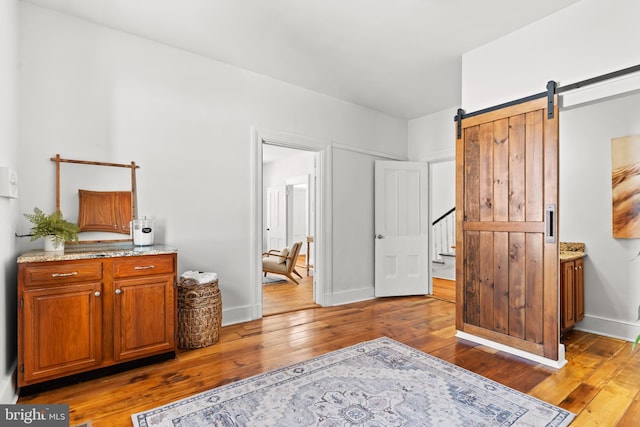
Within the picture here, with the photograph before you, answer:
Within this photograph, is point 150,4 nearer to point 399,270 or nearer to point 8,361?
point 8,361

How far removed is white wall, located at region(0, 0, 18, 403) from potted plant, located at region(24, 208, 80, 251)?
13 centimetres

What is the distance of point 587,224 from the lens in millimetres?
3551

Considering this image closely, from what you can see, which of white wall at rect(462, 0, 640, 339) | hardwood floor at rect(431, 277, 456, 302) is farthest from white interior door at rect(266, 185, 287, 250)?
white wall at rect(462, 0, 640, 339)

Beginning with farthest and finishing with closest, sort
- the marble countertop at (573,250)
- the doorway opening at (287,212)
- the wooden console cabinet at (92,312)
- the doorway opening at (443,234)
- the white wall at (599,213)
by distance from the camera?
the doorway opening at (287,212)
the doorway opening at (443,234)
the marble countertop at (573,250)
the white wall at (599,213)
the wooden console cabinet at (92,312)

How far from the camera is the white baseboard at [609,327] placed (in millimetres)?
3191

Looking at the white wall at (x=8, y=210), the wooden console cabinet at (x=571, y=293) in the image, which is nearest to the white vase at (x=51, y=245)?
the white wall at (x=8, y=210)

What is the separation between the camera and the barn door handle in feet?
8.55

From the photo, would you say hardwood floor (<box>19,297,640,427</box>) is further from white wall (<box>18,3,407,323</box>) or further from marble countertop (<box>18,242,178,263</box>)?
marble countertop (<box>18,242,178,263</box>)

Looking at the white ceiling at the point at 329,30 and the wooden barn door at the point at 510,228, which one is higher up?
the white ceiling at the point at 329,30

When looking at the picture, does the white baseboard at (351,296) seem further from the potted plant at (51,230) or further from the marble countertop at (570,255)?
the potted plant at (51,230)

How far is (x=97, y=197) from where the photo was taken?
2.84m

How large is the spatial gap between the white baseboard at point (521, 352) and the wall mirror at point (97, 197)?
10.6 ft

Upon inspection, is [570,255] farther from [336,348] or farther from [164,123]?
[164,123]

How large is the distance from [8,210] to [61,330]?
2.78 ft
